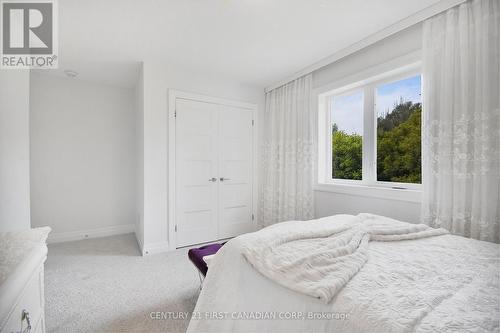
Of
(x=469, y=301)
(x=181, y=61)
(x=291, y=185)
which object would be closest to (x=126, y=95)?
(x=181, y=61)

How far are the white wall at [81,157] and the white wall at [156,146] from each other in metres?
1.14

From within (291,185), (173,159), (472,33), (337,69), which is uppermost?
(337,69)

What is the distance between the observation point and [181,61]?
2.85 m

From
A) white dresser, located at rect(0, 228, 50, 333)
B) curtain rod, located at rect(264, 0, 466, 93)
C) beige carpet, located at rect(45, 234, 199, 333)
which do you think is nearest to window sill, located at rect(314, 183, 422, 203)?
curtain rod, located at rect(264, 0, 466, 93)

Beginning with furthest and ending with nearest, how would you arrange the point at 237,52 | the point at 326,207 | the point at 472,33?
the point at 326,207
the point at 237,52
the point at 472,33

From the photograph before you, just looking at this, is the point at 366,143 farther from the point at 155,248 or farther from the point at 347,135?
the point at 155,248

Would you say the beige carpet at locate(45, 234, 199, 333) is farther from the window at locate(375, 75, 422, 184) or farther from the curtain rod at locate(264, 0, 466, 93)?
the curtain rod at locate(264, 0, 466, 93)

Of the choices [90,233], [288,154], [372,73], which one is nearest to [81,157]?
[90,233]

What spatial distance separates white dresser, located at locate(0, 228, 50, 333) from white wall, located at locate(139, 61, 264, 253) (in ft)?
6.24

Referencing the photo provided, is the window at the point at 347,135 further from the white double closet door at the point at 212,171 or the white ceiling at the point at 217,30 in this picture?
the white double closet door at the point at 212,171

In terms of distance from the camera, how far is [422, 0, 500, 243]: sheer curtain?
1.57 m

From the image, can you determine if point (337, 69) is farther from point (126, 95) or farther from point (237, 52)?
point (126, 95)

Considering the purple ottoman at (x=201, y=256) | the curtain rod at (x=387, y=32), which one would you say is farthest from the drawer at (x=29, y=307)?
the curtain rod at (x=387, y=32)

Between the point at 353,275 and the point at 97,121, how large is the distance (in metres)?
4.03
